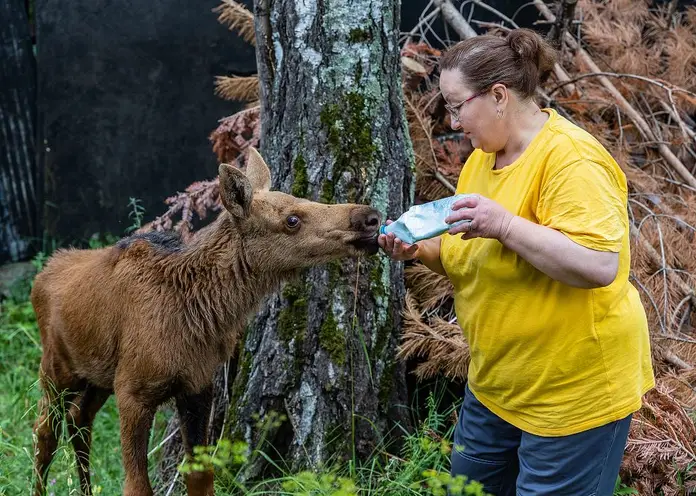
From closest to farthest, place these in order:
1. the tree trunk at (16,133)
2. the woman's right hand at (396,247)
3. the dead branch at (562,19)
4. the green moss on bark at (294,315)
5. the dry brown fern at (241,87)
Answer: the woman's right hand at (396,247) → the green moss on bark at (294,315) → the dead branch at (562,19) → the dry brown fern at (241,87) → the tree trunk at (16,133)

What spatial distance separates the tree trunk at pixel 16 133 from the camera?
7941 millimetres

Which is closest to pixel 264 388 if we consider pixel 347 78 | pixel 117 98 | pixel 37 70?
pixel 347 78

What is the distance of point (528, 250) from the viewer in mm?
2738

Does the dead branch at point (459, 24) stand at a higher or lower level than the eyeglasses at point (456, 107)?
lower

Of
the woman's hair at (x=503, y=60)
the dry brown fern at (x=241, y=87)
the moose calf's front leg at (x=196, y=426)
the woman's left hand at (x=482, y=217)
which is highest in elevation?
the woman's hair at (x=503, y=60)

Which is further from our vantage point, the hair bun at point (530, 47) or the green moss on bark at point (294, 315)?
the green moss on bark at point (294, 315)

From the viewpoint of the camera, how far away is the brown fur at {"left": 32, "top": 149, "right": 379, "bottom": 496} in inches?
143

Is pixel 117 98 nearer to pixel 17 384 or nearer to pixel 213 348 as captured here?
pixel 17 384

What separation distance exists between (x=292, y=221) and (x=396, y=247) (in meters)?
0.62

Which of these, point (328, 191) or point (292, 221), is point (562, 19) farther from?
point (292, 221)

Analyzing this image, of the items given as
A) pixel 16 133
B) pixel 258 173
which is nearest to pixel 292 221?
pixel 258 173

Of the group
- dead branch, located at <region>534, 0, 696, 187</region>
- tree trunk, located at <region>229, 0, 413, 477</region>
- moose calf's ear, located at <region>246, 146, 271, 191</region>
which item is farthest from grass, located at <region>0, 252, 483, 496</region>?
dead branch, located at <region>534, 0, 696, 187</region>

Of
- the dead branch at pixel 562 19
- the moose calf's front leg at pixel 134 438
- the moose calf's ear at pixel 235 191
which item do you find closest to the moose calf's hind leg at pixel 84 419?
the moose calf's front leg at pixel 134 438

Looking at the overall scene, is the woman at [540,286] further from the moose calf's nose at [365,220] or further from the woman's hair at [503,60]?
the moose calf's nose at [365,220]
